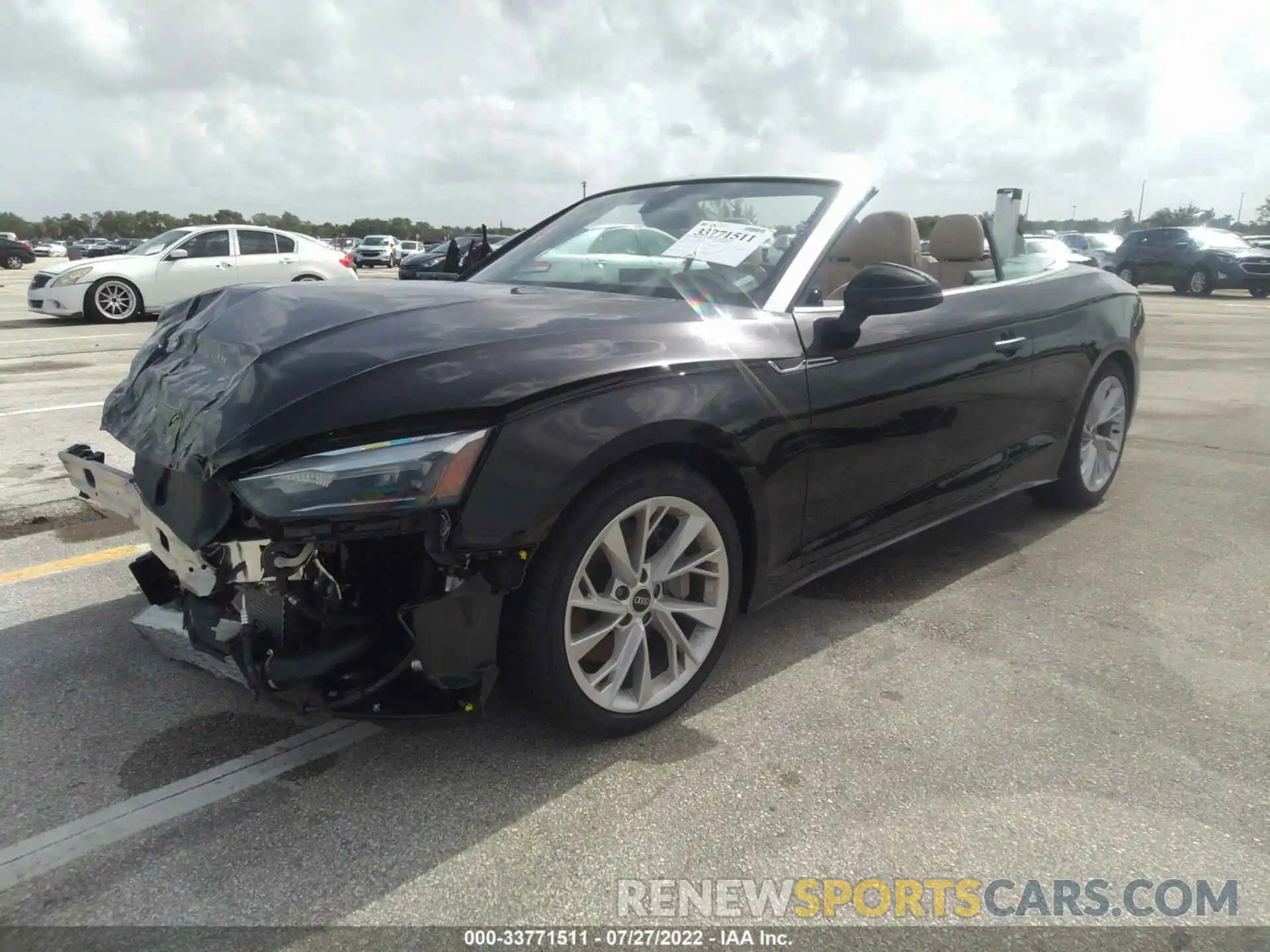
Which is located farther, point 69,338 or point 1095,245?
point 1095,245

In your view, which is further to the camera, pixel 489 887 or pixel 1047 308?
pixel 1047 308

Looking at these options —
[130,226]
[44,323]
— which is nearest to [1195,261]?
[44,323]

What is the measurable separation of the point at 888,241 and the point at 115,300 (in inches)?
525

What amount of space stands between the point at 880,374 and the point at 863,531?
0.54 meters

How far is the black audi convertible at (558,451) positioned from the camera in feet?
6.78

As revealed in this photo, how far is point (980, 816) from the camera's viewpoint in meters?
2.26

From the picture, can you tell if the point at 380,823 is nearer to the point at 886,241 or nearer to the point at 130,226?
the point at 886,241

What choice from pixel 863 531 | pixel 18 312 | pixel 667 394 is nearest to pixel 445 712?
pixel 667 394

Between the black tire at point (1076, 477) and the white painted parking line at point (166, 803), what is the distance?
3242 millimetres

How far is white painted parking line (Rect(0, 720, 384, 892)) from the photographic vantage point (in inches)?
80.0

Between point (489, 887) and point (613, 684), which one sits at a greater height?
point (613, 684)

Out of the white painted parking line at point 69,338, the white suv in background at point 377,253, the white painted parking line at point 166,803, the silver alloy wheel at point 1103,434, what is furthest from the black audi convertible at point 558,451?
the white suv in background at point 377,253

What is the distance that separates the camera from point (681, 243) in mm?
3266

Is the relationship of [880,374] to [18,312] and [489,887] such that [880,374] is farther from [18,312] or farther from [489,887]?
[18,312]
